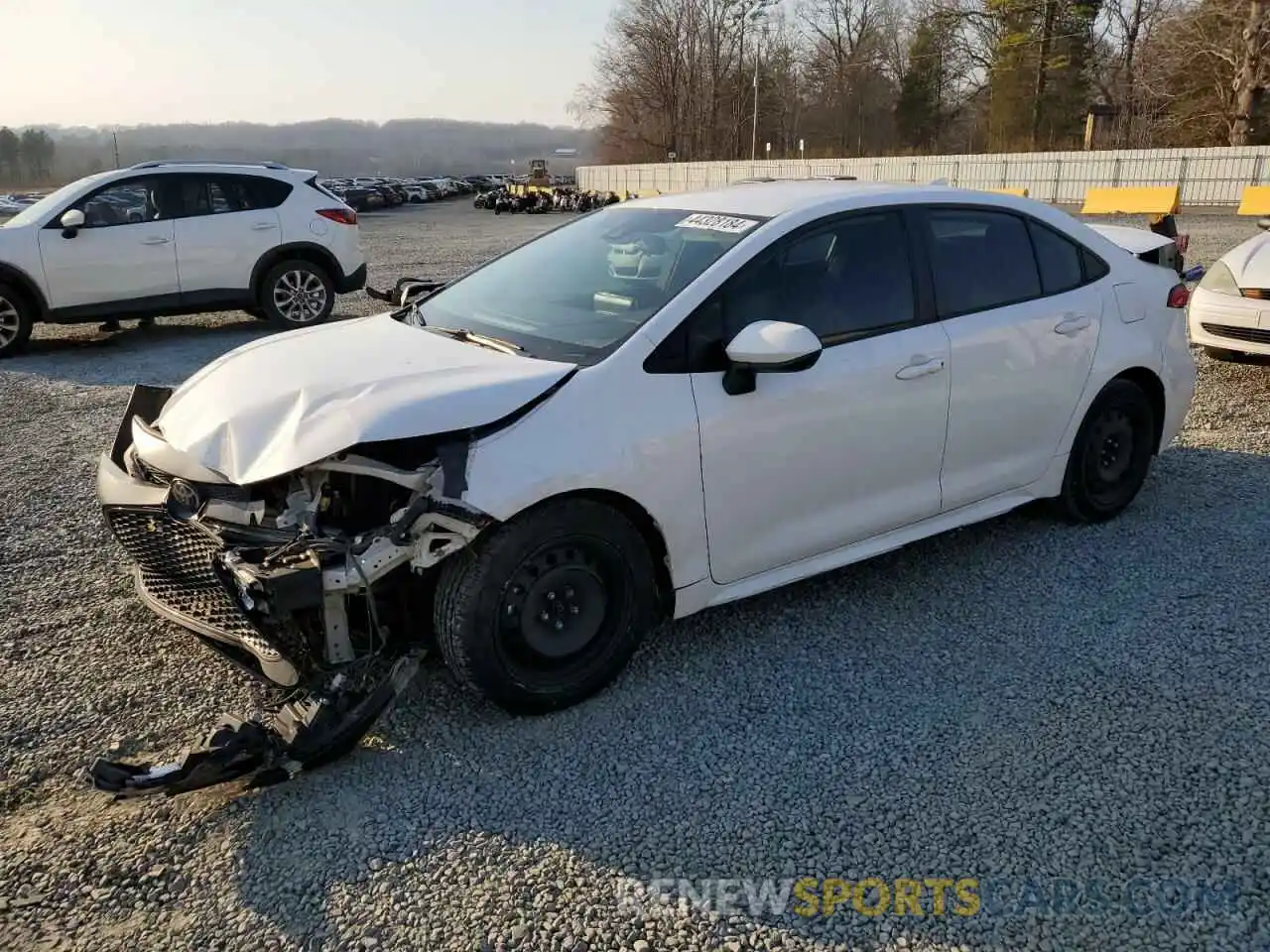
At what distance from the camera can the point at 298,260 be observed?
10.7m

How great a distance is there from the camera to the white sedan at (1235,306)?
7094mm

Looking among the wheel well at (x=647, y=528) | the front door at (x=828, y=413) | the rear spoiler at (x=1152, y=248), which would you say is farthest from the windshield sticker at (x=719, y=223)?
the rear spoiler at (x=1152, y=248)

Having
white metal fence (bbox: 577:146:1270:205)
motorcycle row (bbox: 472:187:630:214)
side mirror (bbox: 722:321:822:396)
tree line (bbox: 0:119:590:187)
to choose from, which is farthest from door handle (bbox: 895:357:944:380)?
tree line (bbox: 0:119:590:187)

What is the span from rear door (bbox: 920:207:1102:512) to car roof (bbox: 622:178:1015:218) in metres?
0.11

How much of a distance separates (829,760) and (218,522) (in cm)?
203

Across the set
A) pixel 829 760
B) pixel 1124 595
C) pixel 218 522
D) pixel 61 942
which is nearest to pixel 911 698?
pixel 829 760

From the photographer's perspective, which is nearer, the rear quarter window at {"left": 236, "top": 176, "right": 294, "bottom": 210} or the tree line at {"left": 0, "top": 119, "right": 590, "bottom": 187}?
the rear quarter window at {"left": 236, "top": 176, "right": 294, "bottom": 210}

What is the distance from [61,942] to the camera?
7.65 ft

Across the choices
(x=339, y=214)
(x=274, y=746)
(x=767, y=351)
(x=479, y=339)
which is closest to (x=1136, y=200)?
(x=339, y=214)

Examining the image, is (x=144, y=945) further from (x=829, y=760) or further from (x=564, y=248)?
(x=564, y=248)

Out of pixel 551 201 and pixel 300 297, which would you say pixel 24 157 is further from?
pixel 300 297

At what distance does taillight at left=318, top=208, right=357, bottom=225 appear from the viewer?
10.8 m

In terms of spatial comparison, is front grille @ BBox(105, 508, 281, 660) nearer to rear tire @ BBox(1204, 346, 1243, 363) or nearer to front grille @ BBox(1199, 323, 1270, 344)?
front grille @ BBox(1199, 323, 1270, 344)

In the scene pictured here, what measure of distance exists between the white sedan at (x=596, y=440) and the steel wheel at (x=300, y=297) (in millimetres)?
6968
